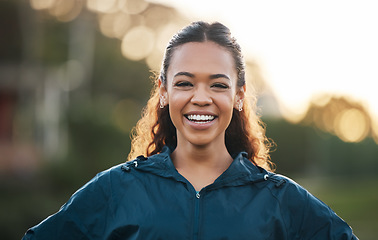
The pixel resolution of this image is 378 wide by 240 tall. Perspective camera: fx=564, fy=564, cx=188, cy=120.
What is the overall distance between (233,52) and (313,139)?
20.2 m

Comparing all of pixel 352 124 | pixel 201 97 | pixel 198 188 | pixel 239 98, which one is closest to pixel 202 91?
pixel 201 97

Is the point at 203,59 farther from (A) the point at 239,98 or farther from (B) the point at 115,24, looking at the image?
(B) the point at 115,24

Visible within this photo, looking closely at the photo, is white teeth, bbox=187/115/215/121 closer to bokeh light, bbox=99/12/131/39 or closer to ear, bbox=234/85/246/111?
ear, bbox=234/85/246/111

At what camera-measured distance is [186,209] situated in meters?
2.74

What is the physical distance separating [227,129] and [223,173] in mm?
575

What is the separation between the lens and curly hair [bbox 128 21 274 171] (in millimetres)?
3082

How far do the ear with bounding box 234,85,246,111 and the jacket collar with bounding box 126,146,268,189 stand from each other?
315 mm

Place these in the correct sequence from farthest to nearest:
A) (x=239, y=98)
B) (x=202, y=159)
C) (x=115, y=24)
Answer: (x=115, y=24), (x=239, y=98), (x=202, y=159)

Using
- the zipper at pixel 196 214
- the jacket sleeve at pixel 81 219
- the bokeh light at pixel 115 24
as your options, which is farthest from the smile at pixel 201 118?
the bokeh light at pixel 115 24

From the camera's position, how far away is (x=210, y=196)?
9.18ft

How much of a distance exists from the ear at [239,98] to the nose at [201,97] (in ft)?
0.98

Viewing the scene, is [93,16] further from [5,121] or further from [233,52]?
[233,52]

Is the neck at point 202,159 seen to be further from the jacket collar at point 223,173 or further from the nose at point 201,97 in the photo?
the nose at point 201,97

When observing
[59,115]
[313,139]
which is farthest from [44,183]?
[313,139]
